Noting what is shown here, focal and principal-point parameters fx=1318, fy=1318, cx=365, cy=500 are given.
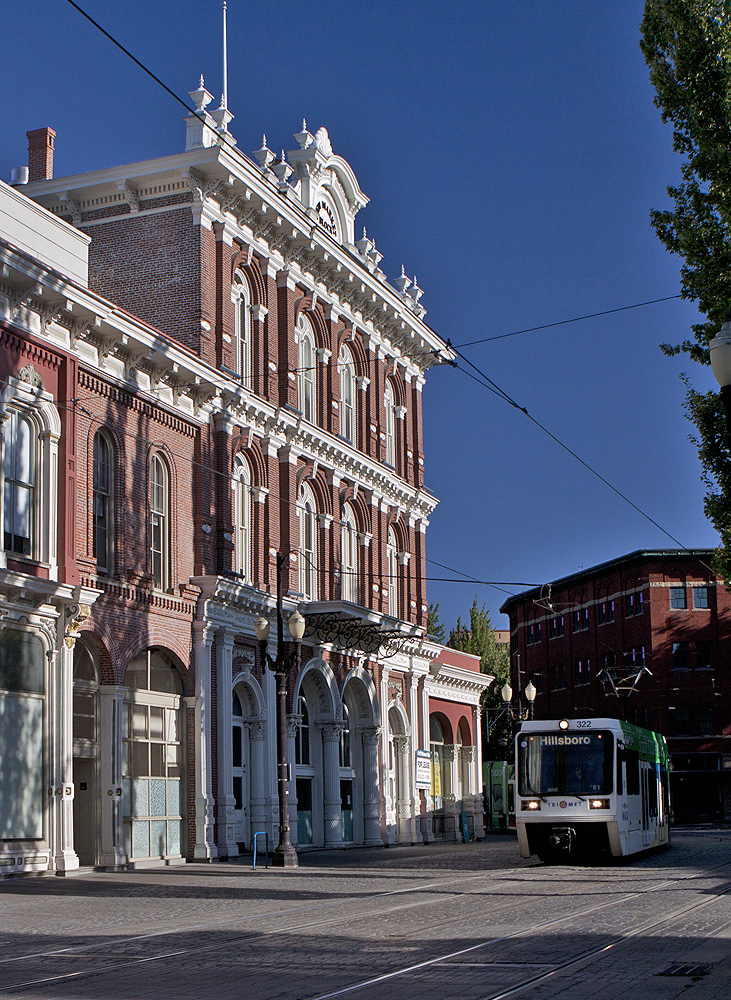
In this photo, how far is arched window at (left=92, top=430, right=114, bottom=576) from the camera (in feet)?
84.9

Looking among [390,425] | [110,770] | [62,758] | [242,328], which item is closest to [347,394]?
[390,425]

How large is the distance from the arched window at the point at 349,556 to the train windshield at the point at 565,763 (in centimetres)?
1291

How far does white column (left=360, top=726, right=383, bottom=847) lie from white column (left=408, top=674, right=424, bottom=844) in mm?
2696

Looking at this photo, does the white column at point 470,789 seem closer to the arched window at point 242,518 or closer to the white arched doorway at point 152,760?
the arched window at point 242,518

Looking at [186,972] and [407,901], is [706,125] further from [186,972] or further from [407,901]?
[186,972]

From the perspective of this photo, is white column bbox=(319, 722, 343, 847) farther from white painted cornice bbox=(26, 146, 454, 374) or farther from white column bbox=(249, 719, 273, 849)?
white painted cornice bbox=(26, 146, 454, 374)

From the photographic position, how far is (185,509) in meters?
29.0

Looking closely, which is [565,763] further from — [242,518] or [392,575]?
[392,575]

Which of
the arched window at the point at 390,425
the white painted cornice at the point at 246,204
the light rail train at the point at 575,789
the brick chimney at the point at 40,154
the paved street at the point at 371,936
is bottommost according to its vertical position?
the paved street at the point at 371,936

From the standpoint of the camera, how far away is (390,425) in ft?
139

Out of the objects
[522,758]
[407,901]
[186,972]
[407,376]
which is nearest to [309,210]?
[407,376]

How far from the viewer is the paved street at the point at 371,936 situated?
9789mm

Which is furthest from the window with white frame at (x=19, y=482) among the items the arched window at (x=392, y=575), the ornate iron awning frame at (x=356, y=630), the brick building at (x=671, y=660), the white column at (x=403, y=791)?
the brick building at (x=671, y=660)

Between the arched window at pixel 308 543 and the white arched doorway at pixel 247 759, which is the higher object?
the arched window at pixel 308 543
